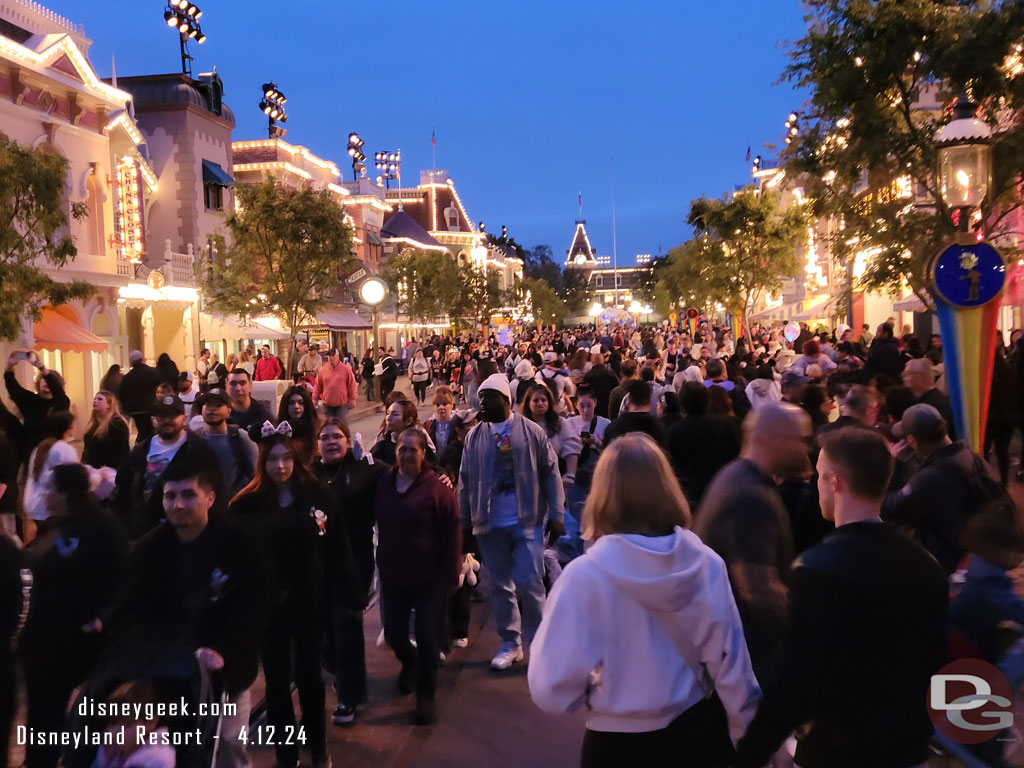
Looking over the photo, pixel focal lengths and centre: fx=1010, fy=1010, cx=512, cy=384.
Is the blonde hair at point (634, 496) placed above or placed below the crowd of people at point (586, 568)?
above

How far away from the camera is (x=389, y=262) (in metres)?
53.1

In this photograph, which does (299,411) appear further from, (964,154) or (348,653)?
(964,154)

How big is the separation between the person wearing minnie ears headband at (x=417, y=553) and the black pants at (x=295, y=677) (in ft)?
2.78

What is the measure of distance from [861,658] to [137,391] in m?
11.1

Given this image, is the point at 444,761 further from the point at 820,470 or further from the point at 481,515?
the point at 820,470

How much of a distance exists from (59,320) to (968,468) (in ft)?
74.2

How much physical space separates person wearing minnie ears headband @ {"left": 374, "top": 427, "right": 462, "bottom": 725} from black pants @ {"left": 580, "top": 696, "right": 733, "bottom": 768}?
9.85 feet

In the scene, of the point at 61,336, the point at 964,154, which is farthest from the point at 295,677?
the point at 61,336

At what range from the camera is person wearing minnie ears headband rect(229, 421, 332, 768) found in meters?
4.91

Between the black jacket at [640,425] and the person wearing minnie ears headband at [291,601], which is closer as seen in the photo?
the person wearing minnie ears headband at [291,601]

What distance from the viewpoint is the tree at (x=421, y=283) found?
53500 mm

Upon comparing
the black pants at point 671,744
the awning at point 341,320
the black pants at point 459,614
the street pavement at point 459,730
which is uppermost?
the awning at point 341,320

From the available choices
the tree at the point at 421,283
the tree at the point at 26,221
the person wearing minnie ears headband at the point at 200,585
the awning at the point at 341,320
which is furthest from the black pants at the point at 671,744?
the tree at the point at 421,283

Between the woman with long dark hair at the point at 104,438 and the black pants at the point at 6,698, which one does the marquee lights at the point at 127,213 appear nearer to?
the woman with long dark hair at the point at 104,438
